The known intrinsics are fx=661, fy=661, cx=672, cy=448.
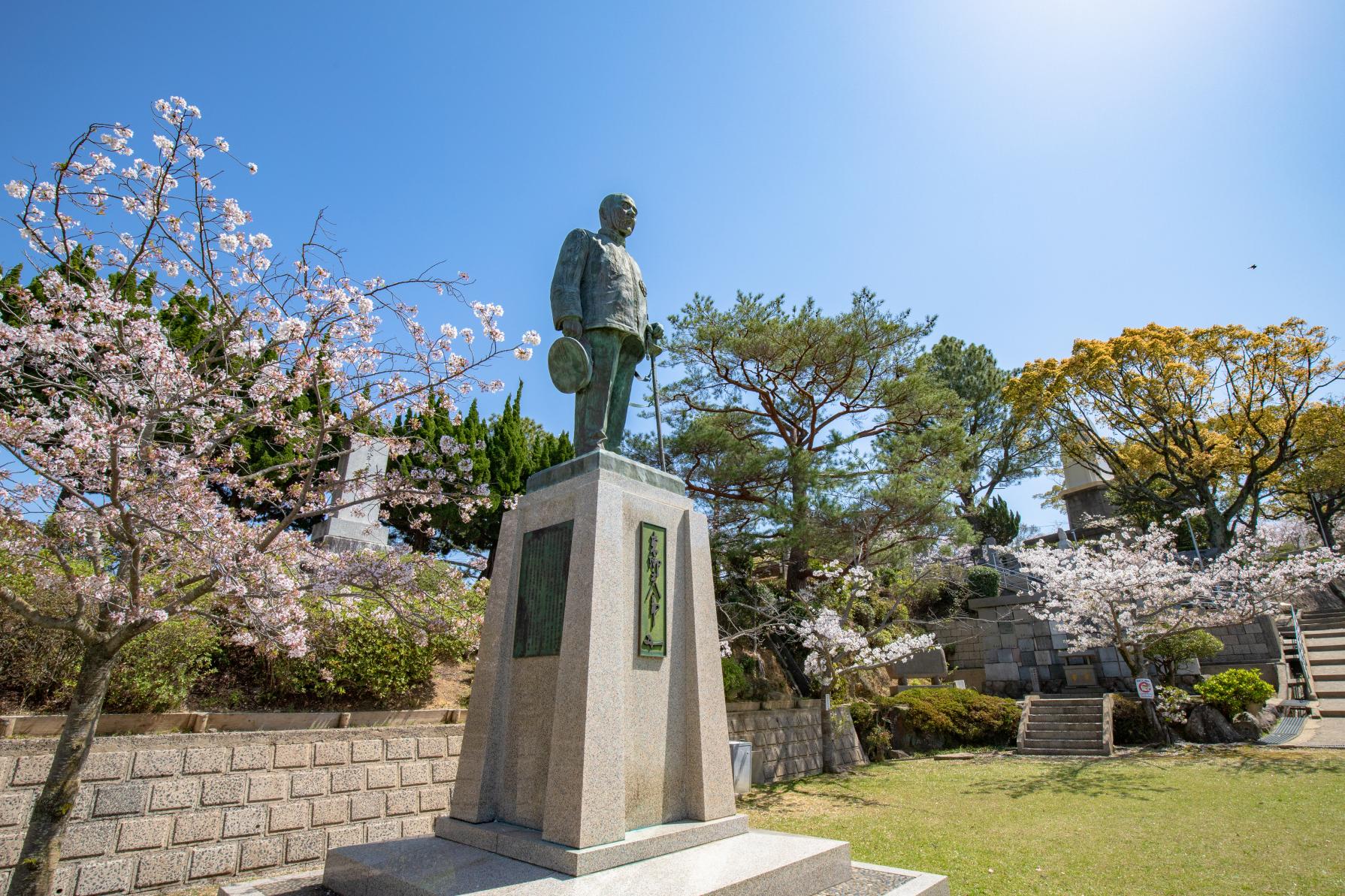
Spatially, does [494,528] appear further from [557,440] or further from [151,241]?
[151,241]

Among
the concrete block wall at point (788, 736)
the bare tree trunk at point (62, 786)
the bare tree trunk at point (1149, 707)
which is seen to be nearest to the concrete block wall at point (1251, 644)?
the bare tree trunk at point (1149, 707)

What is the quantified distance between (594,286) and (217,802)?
5495mm

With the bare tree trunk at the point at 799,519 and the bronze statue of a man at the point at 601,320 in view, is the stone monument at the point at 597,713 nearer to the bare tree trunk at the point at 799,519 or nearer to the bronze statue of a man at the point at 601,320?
the bronze statue of a man at the point at 601,320

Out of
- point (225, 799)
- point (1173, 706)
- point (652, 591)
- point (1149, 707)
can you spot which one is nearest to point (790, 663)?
point (1149, 707)

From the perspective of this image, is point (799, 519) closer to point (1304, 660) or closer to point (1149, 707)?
point (1149, 707)

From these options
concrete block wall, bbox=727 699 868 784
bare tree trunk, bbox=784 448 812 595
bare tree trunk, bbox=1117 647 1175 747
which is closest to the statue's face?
concrete block wall, bbox=727 699 868 784

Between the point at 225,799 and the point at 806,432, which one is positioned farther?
the point at 806,432

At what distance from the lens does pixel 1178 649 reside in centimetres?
1516

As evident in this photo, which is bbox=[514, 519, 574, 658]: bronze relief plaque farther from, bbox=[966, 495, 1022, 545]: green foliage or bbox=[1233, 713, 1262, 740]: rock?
bbox=[966, 495, 1022, 545]: green foliage

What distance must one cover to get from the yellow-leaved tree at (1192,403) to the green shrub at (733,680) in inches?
678

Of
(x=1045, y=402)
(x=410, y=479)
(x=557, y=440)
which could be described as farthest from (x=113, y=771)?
(x=1045, y=402)

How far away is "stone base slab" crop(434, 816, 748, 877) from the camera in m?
3.55

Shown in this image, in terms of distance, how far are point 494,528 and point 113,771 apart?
11578mm

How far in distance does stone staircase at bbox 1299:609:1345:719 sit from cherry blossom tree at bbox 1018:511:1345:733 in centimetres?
250
